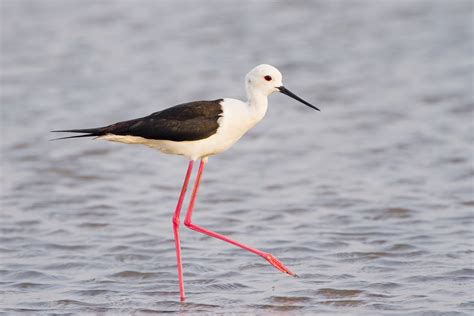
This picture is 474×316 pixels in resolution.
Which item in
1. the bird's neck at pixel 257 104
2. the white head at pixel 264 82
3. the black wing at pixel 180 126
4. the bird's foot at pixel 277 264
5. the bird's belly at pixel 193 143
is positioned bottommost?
the bird's foot at pixel 277 264

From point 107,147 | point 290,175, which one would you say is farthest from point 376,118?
point 107,147

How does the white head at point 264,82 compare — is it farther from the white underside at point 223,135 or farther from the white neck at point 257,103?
the white underside at point 223,135

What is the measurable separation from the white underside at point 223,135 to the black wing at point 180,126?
0.05m

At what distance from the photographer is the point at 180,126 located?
7090mm

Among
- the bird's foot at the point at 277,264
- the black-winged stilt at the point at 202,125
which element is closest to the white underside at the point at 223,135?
the black-winged stilt at the point at 202,125

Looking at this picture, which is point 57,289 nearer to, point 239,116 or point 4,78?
point 239,116

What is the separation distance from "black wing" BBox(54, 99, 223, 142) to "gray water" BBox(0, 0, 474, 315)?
1.10 m

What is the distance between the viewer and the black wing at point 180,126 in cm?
707

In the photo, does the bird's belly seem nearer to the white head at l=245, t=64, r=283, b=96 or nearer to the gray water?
the white head at l=245, t=64, r=283, b=96

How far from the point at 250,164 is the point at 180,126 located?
348 centimetres

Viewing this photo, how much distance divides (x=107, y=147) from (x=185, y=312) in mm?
4865

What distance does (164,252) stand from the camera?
7.98 meters

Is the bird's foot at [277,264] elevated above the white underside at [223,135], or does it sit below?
below

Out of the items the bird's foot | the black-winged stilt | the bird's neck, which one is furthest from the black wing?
the bird's foot
